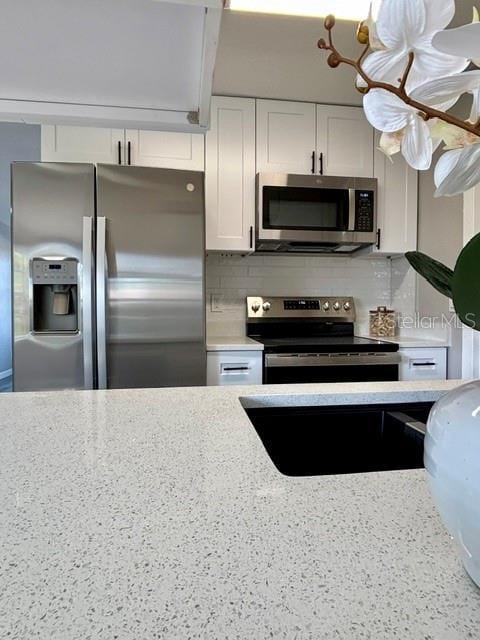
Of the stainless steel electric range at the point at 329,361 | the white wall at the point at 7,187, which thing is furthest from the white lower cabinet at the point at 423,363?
the white wall at the point at 7,187

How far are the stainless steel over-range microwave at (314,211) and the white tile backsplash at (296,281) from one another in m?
0.29

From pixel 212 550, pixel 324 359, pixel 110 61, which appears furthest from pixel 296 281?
pixel 212 550

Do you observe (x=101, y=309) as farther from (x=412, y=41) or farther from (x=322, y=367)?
(x=412, y=41)

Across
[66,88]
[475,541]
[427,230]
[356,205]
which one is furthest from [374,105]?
[427,230]

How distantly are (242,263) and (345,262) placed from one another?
77cm

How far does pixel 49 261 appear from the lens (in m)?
1.98

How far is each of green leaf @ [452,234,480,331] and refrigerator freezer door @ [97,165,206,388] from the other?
185 cm

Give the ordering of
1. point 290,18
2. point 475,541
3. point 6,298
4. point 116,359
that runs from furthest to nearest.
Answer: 1. point 6,298
2. point 116,359
3. point 290,18
4. point 475,541

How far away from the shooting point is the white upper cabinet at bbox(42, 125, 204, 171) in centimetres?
228

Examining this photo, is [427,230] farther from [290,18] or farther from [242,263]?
[290,18]

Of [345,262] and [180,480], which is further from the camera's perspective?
[345,262]

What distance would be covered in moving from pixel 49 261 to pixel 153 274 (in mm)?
513

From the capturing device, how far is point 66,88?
83cm

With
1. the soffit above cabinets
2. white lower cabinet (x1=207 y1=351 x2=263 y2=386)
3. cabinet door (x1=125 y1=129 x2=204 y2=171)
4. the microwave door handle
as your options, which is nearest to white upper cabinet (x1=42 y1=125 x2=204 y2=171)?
cabinet door (x1=125 y1=129 x2=204 y2=171)
